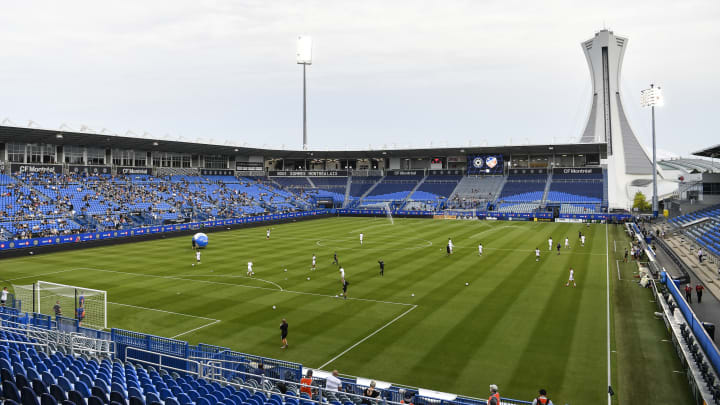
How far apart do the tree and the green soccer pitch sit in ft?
141

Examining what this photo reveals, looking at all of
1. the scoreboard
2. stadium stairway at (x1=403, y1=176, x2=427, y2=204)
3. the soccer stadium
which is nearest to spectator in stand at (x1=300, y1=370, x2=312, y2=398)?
the soccer stadium

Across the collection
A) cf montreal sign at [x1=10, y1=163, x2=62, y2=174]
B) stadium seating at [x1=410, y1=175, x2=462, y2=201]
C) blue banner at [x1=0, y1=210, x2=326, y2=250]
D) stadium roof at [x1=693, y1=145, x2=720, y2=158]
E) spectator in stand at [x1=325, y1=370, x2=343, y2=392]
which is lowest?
spectator in stand at [x1=325, y1=370, x2=343, y2=392]

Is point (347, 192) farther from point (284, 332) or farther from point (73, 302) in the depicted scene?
point (284, 332)

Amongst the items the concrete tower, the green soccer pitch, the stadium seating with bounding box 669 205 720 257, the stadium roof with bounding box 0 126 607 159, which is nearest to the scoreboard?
the stadium roof with bounding box 0 126 607 159

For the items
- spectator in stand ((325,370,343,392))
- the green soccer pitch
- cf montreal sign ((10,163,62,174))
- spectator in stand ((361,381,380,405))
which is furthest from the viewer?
cf montreal sign ((10,163,62,174))

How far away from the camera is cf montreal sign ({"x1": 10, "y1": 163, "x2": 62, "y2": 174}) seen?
61062 mm

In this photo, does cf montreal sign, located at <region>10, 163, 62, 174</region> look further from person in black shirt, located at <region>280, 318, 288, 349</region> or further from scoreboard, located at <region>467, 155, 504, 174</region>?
scoreboard, located at <region>467, 155, 504, 174</region>

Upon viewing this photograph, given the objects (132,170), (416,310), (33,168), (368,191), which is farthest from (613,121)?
(33,168)

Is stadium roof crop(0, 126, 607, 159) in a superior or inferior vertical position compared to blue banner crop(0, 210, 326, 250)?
superior

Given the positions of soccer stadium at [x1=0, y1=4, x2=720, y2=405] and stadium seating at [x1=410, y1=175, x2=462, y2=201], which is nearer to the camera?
soccer stadium at [x1=0, y1=4, x2=720, y2=405]

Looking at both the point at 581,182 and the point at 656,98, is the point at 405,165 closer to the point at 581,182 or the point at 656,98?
the point at 581,182

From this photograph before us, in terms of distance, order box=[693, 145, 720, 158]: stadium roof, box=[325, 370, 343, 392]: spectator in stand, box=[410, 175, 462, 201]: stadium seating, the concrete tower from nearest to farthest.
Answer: box=[325, 370, 343, 392]: spectator in stand
box=[693, 145, 720, 158]: stadium roof
the concrete tower
box=[410, 175, 462, 201]: stadium seating

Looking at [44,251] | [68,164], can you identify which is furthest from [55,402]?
[68,164]

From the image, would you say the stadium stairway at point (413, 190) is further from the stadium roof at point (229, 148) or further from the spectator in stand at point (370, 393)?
the spectator in stand at point (370, 393)
